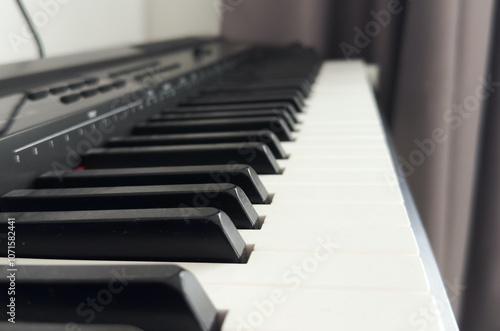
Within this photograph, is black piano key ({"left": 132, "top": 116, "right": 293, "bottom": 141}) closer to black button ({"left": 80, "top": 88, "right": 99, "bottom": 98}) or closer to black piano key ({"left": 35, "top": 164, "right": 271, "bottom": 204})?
black button ({"left": 80, "top": 88, "right": 99, "bottom": 98})

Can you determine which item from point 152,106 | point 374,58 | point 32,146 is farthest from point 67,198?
point 374,58

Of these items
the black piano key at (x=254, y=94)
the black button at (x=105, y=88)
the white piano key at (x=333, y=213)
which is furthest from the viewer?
the black piano key at (x=254, y=94)

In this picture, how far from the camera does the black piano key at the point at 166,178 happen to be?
0.42 meters

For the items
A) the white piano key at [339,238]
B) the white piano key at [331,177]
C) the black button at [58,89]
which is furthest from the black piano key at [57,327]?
the black button at [58,89]

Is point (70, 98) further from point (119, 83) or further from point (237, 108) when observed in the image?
point (237, 108)

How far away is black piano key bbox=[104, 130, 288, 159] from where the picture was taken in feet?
1.86

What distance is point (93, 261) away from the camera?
0.33 metres

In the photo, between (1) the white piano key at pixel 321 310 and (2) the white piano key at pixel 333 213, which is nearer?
(1) the white piano key at pixel 321 310

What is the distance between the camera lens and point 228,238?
0.32 m

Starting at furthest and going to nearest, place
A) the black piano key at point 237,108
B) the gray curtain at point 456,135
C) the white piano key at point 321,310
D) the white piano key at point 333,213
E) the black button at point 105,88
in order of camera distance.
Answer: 1. the gray curtain at point 456,135
2. the black piano key at point 237,108
3. the black button at point 105,88
4. the white piano key at point 333,213
5. the white piano key at point 321,310

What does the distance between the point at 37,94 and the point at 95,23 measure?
0.81 meters

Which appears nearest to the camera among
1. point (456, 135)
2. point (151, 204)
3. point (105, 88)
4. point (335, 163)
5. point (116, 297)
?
point (116, 297)

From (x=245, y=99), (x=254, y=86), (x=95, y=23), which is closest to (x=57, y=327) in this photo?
(x=245, y=99)

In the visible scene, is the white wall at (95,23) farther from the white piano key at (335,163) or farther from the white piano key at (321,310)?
the white piano key at (321,310)
